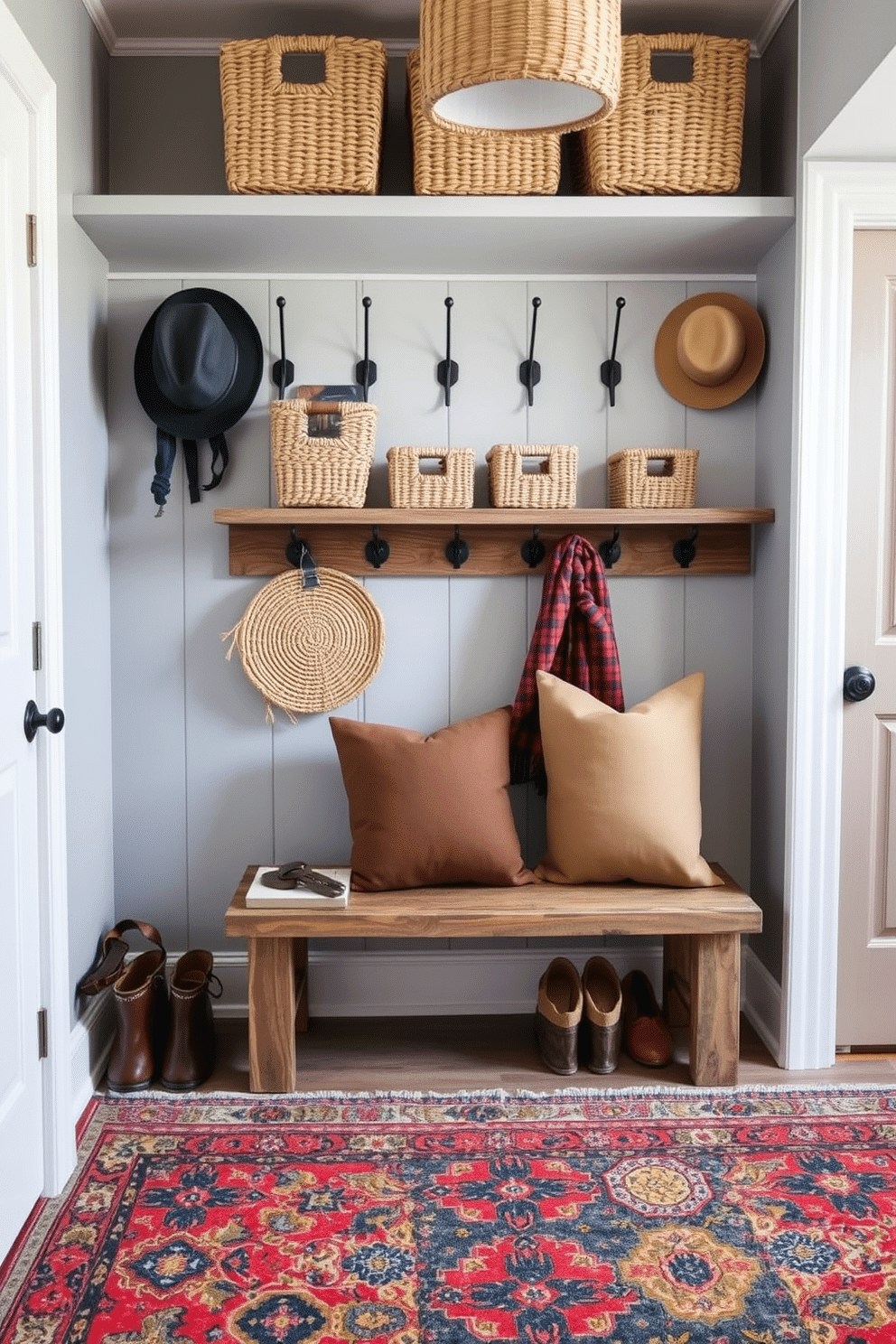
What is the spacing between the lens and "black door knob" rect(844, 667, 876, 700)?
8.64 feet

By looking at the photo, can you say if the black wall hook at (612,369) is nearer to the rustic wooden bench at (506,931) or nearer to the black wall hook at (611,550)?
the black wall hook at (611,550)

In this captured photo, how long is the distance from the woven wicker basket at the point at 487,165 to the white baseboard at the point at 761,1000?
1.96 metres

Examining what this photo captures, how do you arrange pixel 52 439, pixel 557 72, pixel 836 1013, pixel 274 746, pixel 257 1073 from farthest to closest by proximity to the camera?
pixel 274 746
pixel 836 1013
pixel 257 1073
pixel 52 439
pixel 557 72

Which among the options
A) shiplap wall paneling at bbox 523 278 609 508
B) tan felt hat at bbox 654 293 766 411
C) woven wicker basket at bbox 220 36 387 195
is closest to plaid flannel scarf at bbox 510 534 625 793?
shiplap wall paneling at bbox 523 278 609 508

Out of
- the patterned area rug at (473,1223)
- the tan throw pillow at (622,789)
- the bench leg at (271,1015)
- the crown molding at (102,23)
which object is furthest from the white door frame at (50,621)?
the tan throw pillow at (622,789)

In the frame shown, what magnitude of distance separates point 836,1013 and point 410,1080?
1.04 m

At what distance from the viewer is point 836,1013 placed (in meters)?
2.72

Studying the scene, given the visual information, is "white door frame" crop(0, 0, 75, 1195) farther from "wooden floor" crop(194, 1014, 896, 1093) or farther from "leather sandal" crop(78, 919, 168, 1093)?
"wooden floor" crop(194, 1014, 896, 1093)

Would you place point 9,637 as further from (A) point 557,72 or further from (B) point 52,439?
(A) point 557,72

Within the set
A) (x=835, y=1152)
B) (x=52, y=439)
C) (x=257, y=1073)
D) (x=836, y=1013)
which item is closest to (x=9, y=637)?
(x=52, y=439)

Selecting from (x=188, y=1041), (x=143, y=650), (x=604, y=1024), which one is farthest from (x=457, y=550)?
(x=188, y=1041)

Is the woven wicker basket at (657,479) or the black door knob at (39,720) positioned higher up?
the woven wicker basket at (657,479)

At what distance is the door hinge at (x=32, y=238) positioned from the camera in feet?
6.79

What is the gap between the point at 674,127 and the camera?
8.37 feet
